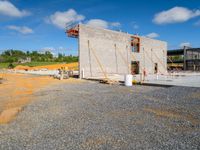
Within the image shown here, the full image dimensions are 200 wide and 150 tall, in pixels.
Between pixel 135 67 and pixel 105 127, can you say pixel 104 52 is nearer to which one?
pixel 135 67

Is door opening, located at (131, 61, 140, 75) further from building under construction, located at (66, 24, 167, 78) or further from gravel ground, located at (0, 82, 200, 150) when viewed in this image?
gravel ground, located at (0, 82, 200, 150)

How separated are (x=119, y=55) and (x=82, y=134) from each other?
24118 millimetres

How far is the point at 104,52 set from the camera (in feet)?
88.0

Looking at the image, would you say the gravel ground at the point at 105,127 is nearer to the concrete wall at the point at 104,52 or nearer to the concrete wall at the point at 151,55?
the concrete wall at the point at 104,52

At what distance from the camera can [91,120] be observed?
6.90 meters

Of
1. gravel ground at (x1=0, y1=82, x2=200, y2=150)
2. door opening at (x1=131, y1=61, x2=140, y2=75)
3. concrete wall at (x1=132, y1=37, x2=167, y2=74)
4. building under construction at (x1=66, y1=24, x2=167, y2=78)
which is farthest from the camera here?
concrete wall at (x1=132, y1=37, x2=167, y2=74)

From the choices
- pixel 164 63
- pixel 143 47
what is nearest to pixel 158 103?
pixel 143 47

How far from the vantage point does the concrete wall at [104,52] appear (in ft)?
79.5

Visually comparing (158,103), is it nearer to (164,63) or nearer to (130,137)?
(130,137)

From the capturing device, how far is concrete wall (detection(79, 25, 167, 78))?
24.2 meters

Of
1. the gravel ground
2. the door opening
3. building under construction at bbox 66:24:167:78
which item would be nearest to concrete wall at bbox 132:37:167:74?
building under construction at bbox 66:24:167:78

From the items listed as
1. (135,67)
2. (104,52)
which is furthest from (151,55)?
A: (104,52)

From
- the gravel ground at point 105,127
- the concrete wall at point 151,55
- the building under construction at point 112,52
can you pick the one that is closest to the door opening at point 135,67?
the building under construction at point 112,52

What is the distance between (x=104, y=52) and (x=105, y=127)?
69.4 feet
